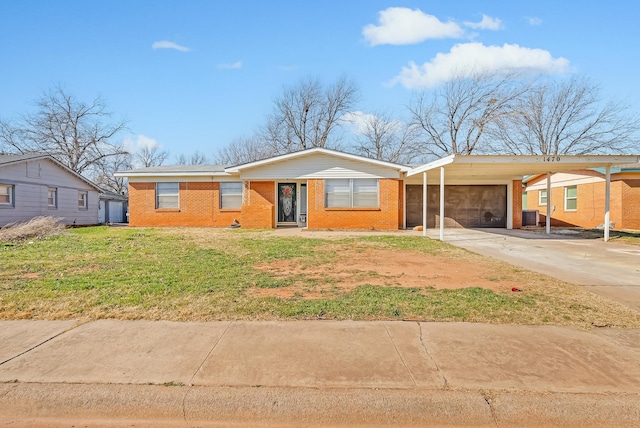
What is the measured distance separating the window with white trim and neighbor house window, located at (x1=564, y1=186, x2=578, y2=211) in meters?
31.5

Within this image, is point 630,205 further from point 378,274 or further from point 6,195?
point 6,195

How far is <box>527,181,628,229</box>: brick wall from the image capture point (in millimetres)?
18938

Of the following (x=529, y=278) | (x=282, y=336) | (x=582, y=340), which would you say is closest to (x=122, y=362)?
(x=282, y=336)

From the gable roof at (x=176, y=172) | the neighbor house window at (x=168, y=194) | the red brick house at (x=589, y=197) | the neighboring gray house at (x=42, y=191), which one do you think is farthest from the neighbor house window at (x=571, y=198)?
the neighboring gray house at (x=42, y=191)

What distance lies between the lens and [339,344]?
3686mm

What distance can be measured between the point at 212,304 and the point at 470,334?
334 centimetres

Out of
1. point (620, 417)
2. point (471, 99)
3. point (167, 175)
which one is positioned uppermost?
point (471, 99)

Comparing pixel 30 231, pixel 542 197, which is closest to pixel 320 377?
pixel 30 231

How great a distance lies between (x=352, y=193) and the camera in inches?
695

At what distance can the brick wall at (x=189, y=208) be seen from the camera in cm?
1959

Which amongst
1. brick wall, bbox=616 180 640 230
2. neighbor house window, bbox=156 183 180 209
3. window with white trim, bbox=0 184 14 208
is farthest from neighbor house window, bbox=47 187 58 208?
brick wall, bbox=616 180 640 230

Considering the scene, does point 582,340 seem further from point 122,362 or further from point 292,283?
point 122,362

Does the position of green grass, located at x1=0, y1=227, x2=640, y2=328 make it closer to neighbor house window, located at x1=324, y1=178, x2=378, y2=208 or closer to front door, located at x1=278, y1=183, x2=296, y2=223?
neighbor house window, located at x1=324, y1=178, x2=378, y2=208

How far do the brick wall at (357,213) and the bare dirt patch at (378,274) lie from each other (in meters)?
7.78
